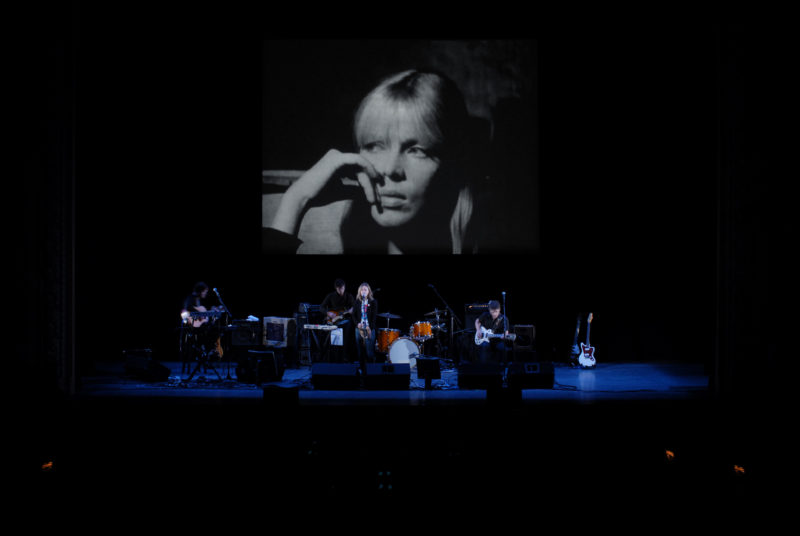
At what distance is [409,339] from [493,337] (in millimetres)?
1261

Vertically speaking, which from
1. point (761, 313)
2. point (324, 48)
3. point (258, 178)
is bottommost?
point (761, 313)

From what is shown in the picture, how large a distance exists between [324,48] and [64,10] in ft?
13.9

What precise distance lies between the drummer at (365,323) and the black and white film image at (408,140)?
1403 millimetres

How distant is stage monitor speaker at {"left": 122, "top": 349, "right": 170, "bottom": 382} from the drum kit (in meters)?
3.12

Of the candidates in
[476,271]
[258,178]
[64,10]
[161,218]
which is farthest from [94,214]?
[476,271]

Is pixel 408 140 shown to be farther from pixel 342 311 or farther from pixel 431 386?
pixel 431 386

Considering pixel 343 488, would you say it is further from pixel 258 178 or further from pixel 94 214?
pixel 94 214

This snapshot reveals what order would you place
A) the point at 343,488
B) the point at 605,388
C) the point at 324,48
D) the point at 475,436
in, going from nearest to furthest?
the point at 343,488
the point at 475,436
the point at 605,388
the point at 324,48

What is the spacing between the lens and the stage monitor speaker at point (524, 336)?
9.97 metres

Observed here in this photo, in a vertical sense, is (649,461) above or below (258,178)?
below

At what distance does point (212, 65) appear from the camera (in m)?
10.5

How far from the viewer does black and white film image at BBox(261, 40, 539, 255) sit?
1030 centimetres

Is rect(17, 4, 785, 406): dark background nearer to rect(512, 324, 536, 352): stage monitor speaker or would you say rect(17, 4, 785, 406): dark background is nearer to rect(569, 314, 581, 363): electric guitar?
rect(569, 314, 581, 363): electric guitar

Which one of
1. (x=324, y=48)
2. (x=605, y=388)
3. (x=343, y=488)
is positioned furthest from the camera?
(x=324, y=48)
